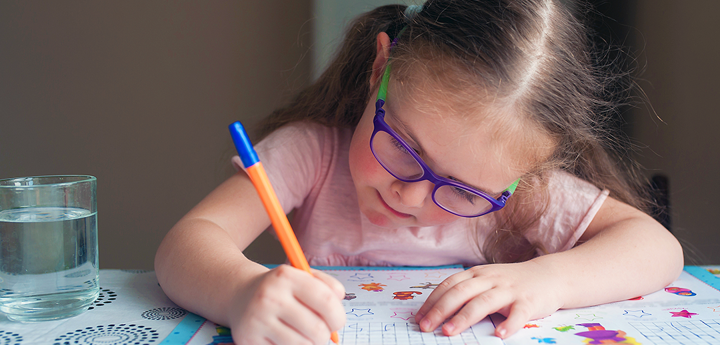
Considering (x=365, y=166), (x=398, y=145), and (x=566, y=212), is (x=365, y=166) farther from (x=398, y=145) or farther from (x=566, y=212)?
(x=566, y=212)

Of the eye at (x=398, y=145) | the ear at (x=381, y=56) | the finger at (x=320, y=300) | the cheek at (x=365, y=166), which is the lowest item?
the finger at (x=320, y=300)

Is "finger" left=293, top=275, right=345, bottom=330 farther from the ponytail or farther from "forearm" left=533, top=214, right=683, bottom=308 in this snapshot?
the ponytail

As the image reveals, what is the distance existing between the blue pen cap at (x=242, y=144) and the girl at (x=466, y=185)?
10 cm

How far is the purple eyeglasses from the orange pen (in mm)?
218

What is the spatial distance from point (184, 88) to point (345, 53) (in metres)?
1.10

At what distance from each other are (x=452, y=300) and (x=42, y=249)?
1.38 feet

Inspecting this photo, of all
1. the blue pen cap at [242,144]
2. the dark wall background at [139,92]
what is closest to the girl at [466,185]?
the blue pen cap at [242,144]

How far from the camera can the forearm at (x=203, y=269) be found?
503 millimetres

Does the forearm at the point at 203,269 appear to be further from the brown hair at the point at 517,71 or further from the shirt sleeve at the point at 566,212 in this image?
the shirt sleeve at the point at 566,212

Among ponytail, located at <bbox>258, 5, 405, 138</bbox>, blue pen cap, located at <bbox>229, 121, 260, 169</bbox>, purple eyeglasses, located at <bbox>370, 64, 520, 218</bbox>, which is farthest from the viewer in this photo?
ponytail, located at <bbox>258, 5, 405, 138</bbox>

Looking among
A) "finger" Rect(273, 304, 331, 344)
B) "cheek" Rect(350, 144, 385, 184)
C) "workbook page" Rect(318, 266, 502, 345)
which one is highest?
"cheek" Rect(350, 144, 385, 184)

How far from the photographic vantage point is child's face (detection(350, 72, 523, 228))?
0.58 metres

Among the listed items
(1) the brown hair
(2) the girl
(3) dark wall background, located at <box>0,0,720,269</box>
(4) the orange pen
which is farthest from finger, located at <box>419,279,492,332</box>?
(3) dark wall background, located at <box>0,0,720,269</box>

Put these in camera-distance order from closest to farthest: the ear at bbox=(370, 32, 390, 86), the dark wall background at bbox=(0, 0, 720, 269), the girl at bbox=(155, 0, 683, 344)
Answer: the girl at bbox=(155, 0, 683, 344)
the ear at bbox=(370, 32, 390, 86)
the dark wall background at bbox=(0, 0, 720, 269)
